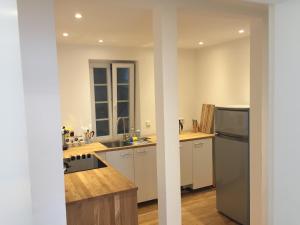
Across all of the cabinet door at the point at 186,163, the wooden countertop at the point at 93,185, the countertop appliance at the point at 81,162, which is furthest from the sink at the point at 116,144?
the wooden countertop at the point at 93,185

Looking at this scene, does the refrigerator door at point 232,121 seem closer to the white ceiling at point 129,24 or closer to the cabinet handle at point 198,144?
the cabinet handle at point 198,144

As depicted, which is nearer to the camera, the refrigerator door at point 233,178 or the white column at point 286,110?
the white column at point 286,110

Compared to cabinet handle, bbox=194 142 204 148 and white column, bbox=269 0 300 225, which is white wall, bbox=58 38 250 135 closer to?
cabinet handle, bbox=194 142 204 148

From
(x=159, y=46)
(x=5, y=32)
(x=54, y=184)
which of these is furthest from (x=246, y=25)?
(x=5, y=32)

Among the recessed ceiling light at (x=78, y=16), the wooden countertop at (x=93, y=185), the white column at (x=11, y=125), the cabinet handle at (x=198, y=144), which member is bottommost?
the cabinet handle at (x=198, y=144)

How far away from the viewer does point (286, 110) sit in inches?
38.5

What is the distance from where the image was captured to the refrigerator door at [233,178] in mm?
2863

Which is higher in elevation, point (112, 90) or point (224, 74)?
point (224, 74)

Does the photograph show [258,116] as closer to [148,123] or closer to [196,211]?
[196,211]

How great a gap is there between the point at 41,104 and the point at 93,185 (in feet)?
2.95

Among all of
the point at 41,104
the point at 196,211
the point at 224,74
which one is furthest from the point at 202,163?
the point at 41,104

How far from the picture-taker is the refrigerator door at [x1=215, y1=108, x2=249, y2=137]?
110 inches

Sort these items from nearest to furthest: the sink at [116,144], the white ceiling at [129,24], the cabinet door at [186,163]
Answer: the white ceiling at [129,24] < the sink at [116,144] < the cabinet door at [186,163]

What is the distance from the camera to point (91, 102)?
385 centimetres
